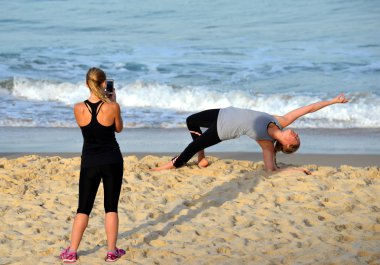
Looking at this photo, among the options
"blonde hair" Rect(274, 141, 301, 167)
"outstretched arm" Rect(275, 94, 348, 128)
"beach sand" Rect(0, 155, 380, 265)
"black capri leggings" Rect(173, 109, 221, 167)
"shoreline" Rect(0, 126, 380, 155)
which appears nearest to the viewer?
"beach sand" Rect(0, 155, 380, 265)

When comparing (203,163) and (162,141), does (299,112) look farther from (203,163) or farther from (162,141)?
(162,141)

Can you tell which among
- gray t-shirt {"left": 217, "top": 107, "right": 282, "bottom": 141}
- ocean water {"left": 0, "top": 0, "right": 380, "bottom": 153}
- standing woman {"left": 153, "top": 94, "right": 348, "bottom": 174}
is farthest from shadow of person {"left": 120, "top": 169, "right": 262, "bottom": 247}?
ocean water {"left": 0, "top": 0, "right": 380, "bottom": 153}

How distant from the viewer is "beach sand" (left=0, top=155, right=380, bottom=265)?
651cm

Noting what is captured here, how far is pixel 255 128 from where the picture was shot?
8359 mm

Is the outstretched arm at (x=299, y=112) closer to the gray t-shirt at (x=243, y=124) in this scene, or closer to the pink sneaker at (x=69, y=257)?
the gray t-shirt at (x=243, y=124)

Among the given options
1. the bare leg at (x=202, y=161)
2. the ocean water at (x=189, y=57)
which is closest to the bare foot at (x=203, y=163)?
the bare leg at (x=202, y=161)

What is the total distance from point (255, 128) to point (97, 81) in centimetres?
269

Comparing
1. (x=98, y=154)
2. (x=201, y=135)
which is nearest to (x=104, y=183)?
(x=98, y=154)

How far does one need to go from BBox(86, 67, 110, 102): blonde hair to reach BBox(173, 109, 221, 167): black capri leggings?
2.65 metres

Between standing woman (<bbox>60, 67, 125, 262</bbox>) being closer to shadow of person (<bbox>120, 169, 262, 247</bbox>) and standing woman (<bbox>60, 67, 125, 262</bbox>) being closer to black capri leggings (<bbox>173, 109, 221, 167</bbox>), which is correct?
shadow of person (<bbox>120, 169, 262, 247</bbox>)

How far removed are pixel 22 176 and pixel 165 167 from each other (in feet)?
4.86

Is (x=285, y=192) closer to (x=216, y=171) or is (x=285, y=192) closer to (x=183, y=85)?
(x=216, y=171)

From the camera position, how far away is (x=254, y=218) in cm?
743

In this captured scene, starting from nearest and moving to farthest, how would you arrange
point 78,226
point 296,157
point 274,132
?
point 78,226, point 274,132, point 296,157
